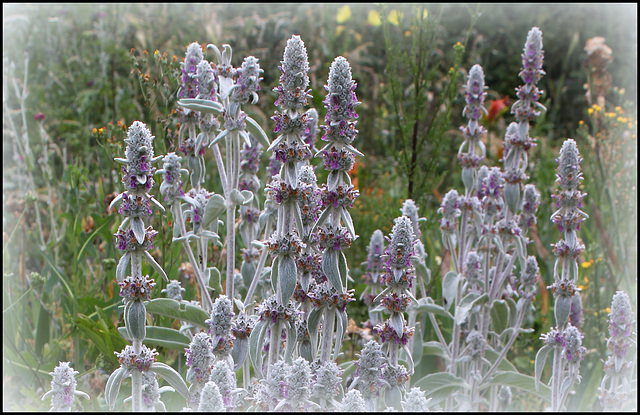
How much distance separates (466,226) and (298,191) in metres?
1.51

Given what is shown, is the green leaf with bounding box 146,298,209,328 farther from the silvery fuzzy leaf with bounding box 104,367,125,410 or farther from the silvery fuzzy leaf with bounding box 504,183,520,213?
the silvery fuzzy leaf with bounding box 504,183,520,213

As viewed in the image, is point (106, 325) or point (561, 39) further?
point (561, 39)

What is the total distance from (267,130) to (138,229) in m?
4.74

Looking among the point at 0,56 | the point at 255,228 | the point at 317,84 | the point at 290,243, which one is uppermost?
the point at 317,84

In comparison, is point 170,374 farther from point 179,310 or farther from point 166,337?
point 166,337

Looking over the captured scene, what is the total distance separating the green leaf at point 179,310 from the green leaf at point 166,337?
11 cm

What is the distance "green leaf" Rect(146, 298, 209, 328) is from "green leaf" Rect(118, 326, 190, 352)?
0.37 feet

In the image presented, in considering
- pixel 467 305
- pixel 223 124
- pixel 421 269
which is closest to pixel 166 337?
pixel 223 124

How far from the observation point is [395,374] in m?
1.86

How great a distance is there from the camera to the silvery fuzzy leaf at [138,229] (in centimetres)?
169

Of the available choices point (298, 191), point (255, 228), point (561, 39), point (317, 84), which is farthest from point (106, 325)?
point (561, 39)

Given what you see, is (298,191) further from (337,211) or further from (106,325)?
(106,325)

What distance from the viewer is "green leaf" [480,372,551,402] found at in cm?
264

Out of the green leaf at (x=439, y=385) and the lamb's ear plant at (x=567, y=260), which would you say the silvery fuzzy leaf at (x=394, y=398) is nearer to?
the green leaf at (x=439, y=385)
